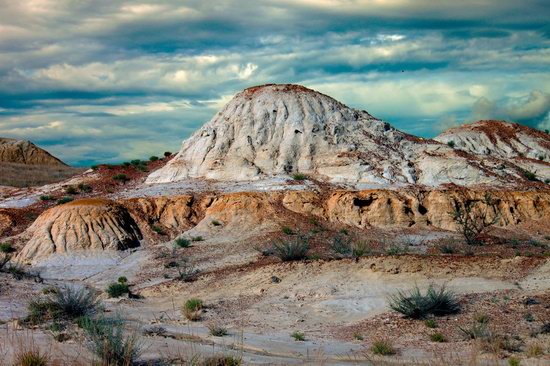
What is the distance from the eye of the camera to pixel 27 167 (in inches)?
3588

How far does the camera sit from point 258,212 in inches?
1275

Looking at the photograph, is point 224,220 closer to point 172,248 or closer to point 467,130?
point 172,248

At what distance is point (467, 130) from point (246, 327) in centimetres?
4652

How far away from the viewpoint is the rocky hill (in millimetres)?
37875

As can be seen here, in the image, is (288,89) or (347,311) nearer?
(347,311)

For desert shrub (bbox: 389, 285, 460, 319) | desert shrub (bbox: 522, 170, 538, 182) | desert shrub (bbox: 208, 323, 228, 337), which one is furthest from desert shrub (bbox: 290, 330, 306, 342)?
desert shrub (bbox: 522, 170, 538, 182)

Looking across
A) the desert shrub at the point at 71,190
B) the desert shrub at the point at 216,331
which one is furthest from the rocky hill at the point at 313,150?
the desert shrub at the point at 216,331

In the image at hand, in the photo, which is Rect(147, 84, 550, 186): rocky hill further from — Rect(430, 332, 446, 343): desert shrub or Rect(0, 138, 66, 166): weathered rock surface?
Rect(0, 138, 66, 166): weathered rock surface

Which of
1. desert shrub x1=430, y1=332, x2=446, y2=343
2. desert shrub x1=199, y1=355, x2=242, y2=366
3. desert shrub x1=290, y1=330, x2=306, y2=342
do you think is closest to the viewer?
desert shrub x1=199, y1=355, x2=242, y2=366

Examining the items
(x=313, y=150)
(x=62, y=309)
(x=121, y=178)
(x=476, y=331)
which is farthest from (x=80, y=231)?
(x=476, y=331)

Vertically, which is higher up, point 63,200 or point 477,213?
point 63,200

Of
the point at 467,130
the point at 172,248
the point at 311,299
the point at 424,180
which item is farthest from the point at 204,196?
the point at 467,130

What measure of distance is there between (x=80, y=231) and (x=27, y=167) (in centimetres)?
6614

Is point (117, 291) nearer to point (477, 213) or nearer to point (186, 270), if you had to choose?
point (186, 270)
